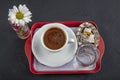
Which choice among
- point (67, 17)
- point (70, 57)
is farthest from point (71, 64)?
point (67, 17)

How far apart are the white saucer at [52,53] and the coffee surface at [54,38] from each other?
0.02 metres

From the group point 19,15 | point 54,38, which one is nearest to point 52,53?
point 54,38

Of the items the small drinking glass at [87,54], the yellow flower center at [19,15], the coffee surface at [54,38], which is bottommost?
the small drinking glass at [87,54]

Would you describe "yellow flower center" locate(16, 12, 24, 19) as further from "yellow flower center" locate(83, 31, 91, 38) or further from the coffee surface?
"yellow flower center" locate(83, 31, 91, 38)

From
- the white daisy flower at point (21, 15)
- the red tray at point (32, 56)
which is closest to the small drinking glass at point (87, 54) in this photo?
the red tray at point (32, 56)

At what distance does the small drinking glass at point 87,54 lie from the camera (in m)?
0.92

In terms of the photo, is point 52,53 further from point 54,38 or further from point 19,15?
point 19,15

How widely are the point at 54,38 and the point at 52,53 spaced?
47mm

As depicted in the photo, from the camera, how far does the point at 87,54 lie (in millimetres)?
949

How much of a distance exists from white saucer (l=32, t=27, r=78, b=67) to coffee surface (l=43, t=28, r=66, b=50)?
0.02 meters

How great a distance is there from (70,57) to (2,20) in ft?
0.87

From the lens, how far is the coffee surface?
0.89 meters

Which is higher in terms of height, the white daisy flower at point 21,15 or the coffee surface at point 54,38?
the white daisy flower at point 21,15

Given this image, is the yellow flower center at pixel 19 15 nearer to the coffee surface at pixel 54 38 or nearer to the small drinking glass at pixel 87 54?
the coffee surface at pixel 54 38
